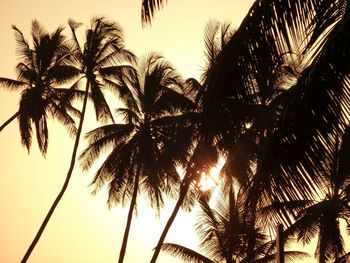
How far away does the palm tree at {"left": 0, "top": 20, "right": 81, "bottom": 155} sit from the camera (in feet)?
61.9

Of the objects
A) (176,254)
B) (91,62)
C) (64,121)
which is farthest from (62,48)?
(176,254)

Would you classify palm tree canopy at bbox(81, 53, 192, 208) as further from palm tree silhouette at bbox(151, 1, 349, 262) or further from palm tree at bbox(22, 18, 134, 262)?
palm tree silhouette at bbox(151, 1, 349, 262)

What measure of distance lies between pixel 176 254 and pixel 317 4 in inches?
666

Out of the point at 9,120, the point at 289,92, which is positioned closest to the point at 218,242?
the point at 9,120

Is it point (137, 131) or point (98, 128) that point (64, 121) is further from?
point (137, 131)

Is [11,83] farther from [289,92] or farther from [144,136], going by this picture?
[289,92]

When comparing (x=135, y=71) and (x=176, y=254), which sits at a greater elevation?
(x=135, y=71)

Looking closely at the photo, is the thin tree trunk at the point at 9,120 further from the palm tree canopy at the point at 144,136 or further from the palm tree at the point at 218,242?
the palm tree at the point at 218,242

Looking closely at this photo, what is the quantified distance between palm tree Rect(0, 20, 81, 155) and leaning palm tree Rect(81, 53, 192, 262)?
7.41 feet

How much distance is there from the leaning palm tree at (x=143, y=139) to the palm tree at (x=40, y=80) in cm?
226

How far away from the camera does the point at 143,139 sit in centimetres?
1916

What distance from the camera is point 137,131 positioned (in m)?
19.6

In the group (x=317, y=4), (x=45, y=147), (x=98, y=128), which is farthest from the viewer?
(x=98, y=128)

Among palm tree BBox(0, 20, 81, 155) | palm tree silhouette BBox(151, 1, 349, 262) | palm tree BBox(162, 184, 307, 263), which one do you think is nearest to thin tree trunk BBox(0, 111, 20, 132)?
palm tree BBox(0, 20, 81, 155)
